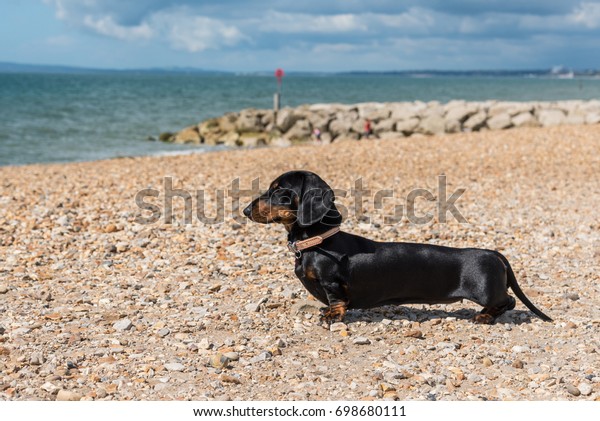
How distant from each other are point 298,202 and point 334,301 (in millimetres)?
834

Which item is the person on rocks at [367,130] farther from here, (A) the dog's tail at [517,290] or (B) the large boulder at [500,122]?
(A) the dog's tail at [517,290]

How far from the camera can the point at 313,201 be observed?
4.78 meters

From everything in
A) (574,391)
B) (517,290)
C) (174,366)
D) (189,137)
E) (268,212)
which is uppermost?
(268,212)

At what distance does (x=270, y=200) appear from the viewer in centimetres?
484

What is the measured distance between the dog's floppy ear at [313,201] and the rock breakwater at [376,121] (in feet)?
68.9

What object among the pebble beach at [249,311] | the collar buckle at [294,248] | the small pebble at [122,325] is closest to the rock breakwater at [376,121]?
the pebble beach at [249,311]

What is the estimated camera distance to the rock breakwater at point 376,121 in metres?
25.2

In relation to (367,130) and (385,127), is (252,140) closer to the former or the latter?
(367,130)

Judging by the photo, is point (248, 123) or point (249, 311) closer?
point (249, 311)

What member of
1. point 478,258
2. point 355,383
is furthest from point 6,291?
point 478,258

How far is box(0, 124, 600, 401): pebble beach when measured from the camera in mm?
4234

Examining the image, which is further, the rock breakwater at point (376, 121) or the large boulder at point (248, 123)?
the large boulder at point (248, 123)

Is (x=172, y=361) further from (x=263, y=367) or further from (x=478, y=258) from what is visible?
(x=478, y=258)

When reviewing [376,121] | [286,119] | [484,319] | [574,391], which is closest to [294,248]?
[484,319]
